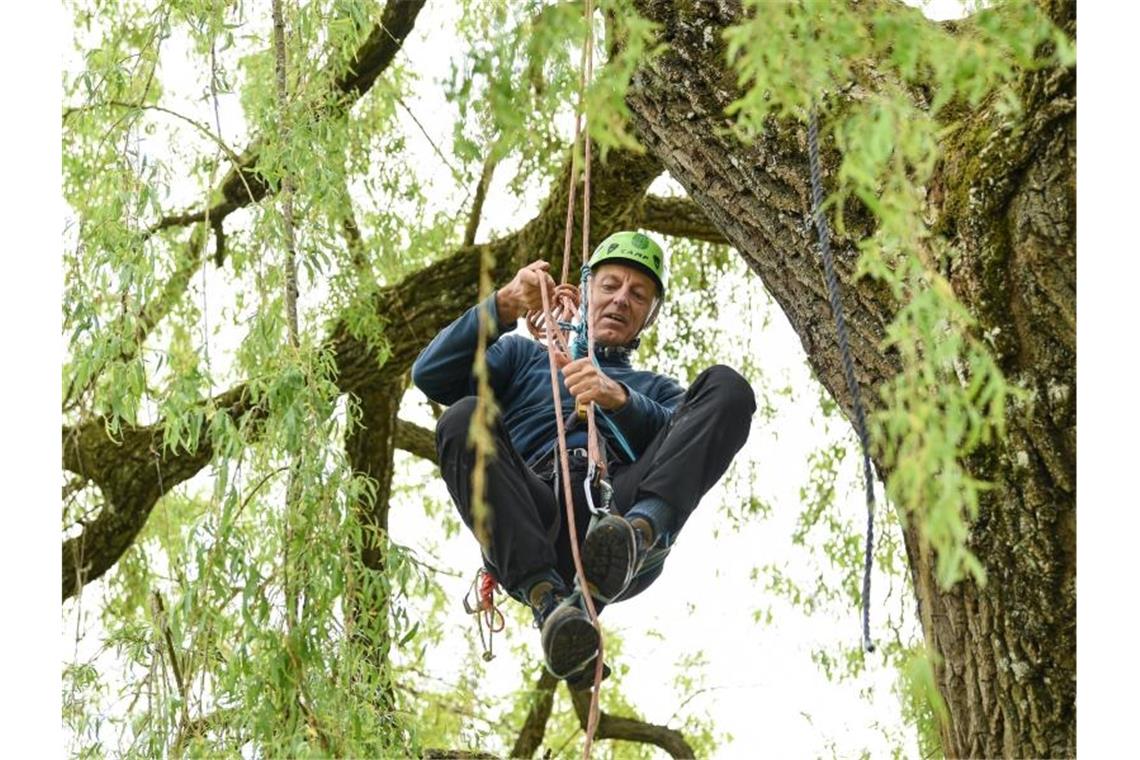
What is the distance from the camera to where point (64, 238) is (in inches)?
140

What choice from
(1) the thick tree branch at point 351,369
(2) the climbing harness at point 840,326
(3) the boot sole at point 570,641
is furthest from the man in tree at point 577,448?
(1) the thick tree branch at point 351,369

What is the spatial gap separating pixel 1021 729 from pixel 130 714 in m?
1.60

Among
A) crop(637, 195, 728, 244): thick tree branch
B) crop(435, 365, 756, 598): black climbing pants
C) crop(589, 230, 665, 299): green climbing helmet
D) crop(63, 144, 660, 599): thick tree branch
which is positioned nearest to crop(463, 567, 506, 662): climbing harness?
crop(435, 365, 756, 598): black climbing pants

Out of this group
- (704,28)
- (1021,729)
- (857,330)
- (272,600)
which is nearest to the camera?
(1021,729)

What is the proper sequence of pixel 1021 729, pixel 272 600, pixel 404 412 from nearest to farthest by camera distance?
pixel 1021 729, pixel 272 600, pixel 404 412

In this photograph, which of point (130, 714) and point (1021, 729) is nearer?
point (1021, 729)

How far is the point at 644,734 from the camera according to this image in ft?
17.6

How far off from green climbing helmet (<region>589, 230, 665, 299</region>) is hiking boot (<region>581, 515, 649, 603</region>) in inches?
27.8

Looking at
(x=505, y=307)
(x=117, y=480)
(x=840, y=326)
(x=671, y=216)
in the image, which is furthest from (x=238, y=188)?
(x=840, y=326)

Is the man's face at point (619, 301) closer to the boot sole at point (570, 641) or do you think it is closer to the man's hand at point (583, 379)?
the man's hand at point (583, 379)

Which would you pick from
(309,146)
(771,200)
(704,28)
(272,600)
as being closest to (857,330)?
(771,200)

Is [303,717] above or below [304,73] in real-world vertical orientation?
below

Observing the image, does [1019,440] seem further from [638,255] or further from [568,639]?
[638,255]

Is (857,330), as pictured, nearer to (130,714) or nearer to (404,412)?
(130,714)
